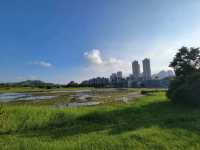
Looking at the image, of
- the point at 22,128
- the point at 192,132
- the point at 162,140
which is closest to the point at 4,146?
the point at 22,128

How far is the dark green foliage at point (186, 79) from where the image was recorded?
60.3 ft

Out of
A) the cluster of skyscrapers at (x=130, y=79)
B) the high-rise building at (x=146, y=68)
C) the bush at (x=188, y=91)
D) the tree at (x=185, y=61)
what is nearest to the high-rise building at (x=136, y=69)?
the cluster of skyscrapers at (x=130, y=79)

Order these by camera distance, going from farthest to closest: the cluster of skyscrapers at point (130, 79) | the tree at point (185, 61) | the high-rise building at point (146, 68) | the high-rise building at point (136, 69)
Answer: the high-rise building at point (136, 69), the high-rise building at point (146, 68), the cluster of skyscrapers at point (130, 79), the tree at point (185, 61)

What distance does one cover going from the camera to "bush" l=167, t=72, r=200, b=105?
711 inches

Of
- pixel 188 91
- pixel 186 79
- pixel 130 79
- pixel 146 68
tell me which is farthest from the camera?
pixel 146 68

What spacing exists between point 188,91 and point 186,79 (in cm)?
218

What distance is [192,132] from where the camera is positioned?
855 cm

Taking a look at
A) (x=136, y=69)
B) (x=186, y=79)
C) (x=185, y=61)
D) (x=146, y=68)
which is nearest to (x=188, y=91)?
(x=186, y=79)

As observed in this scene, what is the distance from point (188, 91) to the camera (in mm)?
18641

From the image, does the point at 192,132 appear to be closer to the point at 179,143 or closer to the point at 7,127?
the point at 179,143

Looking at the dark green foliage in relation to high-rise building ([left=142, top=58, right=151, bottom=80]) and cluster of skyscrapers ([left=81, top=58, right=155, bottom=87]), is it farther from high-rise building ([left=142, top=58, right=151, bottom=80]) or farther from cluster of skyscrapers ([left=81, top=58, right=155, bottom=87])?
high-rise building ([left=142, top=58, right=151, bottom=80])

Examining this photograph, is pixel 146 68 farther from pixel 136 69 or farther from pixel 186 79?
pixel 186 79

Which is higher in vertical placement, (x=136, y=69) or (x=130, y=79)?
(x=136, y=69)

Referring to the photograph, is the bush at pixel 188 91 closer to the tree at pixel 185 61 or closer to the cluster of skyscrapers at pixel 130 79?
the tree at pixel 185 61
